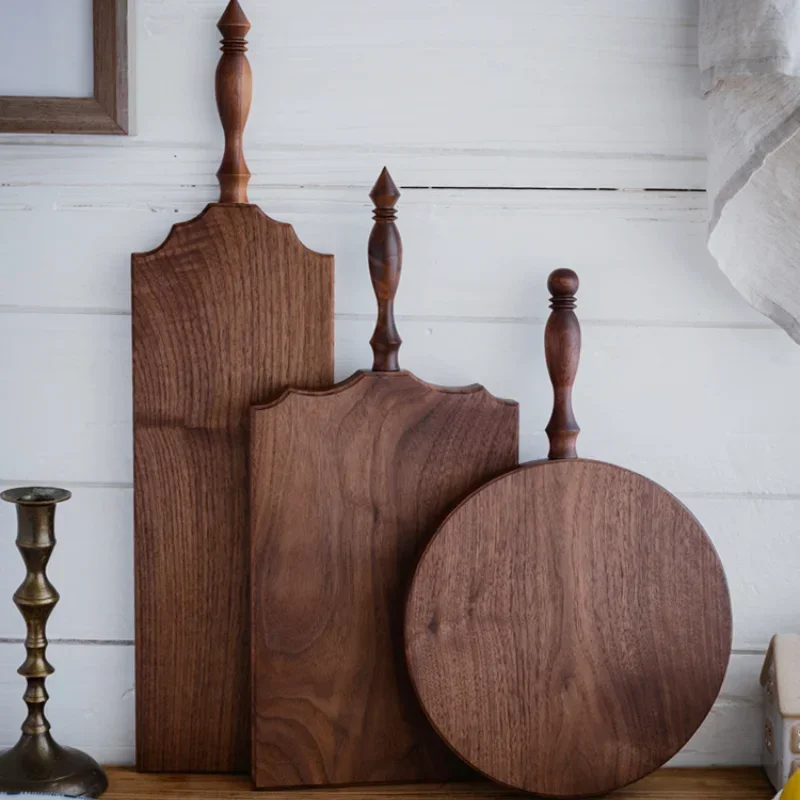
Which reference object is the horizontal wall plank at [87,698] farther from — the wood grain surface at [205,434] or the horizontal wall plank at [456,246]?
the horizontal wall plank at [456,246]

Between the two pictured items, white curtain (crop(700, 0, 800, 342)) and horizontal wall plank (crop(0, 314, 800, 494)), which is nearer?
white curtain (crop(700, 0, 800, 342))

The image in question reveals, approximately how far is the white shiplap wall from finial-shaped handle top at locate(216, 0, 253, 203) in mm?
26

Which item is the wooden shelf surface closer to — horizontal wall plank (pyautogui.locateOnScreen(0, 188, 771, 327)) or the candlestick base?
the candlestick base

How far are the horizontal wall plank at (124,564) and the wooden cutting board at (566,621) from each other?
73 mm

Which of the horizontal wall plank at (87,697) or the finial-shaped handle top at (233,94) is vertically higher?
the finial-shaped handle top at (233,94)

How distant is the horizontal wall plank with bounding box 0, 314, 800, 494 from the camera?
0.80 metres

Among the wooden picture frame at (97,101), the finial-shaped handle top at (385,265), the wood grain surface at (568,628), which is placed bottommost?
the wood grain surface at (568,628)

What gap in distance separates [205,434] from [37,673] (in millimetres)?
224

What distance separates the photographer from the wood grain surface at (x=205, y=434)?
2.50ft

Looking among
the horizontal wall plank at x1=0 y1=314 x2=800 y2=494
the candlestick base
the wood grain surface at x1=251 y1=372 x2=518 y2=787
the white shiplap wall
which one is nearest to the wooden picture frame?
the white shiplap wall

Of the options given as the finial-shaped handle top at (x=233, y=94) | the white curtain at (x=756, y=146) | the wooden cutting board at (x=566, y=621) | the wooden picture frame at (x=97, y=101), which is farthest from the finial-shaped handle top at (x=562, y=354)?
the wooden picture frame at (x=97, y=101)

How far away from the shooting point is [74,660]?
0.82m

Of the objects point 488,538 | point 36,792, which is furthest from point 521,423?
point 36,792

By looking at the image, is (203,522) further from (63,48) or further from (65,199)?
(63,48)
